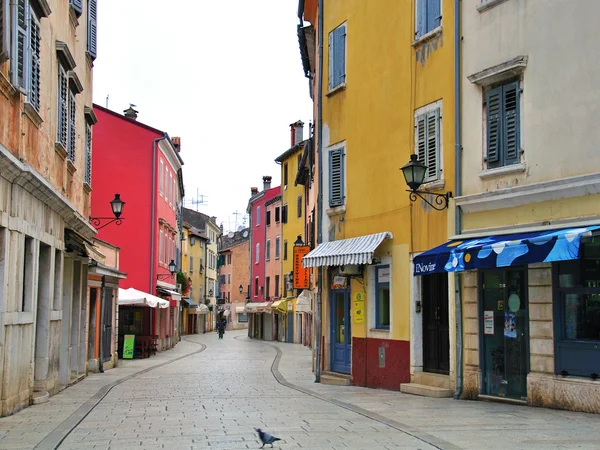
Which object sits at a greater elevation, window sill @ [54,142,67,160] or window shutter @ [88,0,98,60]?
window shutter @ [88,0,98,60]

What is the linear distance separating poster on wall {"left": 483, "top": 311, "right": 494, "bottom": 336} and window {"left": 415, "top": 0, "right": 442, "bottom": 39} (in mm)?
6073

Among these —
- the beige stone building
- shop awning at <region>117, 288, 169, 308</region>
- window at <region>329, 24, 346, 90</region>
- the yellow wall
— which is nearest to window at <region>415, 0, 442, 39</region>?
the yellow wall

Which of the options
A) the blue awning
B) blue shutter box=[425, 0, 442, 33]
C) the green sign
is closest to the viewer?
the blue awning

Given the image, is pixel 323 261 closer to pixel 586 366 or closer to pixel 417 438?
pixel 586 366

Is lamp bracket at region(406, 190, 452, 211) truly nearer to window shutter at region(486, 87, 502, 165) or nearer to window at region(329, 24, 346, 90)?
window shutter at region(486, 87, 502, 165)

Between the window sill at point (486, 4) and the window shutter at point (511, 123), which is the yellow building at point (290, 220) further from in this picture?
the window shutter at point (511, 123)

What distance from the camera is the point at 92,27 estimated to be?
22.8 m

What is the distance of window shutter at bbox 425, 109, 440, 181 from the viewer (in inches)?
651

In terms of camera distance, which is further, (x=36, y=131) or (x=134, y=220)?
(x=134, y=220)

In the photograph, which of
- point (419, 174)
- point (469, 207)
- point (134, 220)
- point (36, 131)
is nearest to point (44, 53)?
point (36, 131)

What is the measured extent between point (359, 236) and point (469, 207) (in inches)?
185

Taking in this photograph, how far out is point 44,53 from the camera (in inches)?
611

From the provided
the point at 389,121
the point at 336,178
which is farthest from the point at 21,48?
the point at 336,178

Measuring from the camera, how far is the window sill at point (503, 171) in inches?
549
